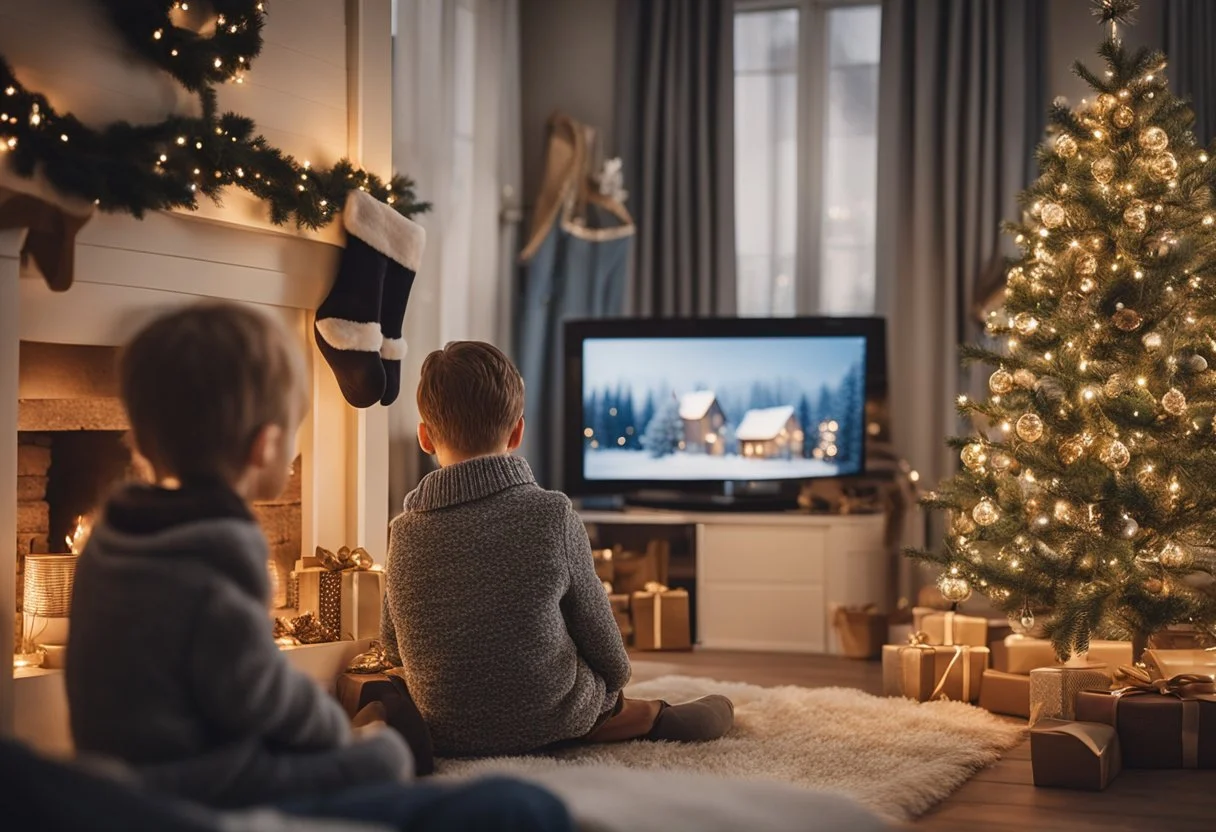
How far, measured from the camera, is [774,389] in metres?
4.64

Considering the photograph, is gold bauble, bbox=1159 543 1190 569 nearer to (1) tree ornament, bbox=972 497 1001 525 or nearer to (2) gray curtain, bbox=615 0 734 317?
(1) tree ornament, bbox=972 497 1001 525

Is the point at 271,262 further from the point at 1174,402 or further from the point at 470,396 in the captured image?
the point at 1174,402

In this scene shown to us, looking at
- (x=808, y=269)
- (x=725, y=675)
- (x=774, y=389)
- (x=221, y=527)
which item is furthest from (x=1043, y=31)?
(x=221, y=527)

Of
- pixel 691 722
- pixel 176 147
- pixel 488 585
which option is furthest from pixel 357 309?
pixel 691 722

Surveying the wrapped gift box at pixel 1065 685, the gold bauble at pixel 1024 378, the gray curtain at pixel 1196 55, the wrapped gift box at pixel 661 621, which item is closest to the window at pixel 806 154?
the gray curtain at pixel 1196 55

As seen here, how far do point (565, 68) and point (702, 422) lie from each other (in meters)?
1.96

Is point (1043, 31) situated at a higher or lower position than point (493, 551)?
higher

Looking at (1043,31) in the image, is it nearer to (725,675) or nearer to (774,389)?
A: (774,389)

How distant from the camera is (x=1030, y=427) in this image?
3150 millimetres

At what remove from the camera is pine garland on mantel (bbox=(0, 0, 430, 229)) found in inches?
93.7

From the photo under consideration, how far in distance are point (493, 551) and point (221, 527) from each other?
1.00 meters

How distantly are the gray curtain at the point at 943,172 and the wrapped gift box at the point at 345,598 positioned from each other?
2.87 m

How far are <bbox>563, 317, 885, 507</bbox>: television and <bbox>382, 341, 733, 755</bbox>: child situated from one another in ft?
7.44

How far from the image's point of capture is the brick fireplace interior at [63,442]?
272 cm
